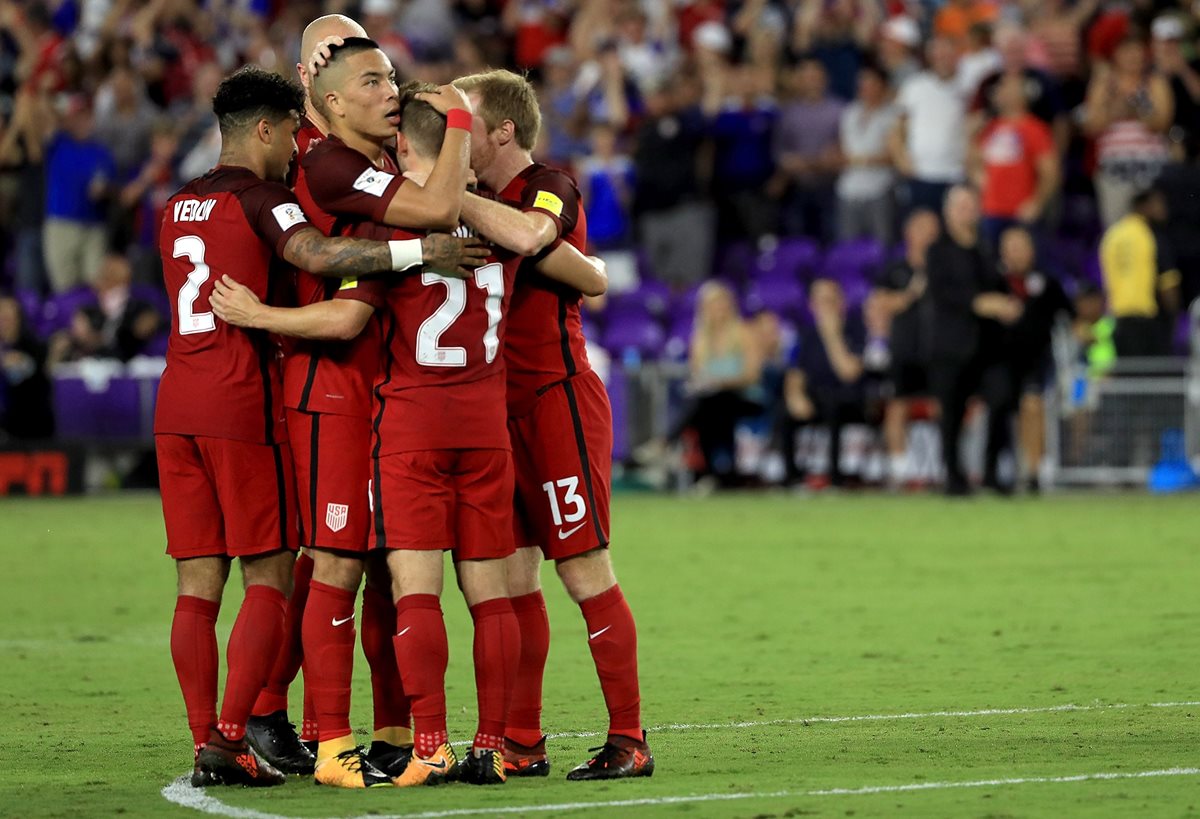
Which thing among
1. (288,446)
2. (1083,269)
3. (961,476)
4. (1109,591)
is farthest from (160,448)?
(1083,269)

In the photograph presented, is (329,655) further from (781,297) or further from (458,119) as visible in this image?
(781,297)

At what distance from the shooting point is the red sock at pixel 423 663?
6.47 metres

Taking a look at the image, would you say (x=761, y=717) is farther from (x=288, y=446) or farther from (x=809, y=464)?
(x=809, y=464)

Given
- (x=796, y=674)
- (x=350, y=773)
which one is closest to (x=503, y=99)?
(x=350, y=773)

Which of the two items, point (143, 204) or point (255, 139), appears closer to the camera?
point (255, 139)

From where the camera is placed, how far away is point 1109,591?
39.5 ft

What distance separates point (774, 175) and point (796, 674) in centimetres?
1346

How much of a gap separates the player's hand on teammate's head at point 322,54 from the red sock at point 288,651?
1673 mm

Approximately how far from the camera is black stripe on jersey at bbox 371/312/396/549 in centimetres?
656

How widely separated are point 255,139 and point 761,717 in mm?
2886

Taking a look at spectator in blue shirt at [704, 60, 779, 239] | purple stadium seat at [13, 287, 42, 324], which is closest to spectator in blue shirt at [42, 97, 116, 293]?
purple stadium seat at [13, 287, 42, 324]

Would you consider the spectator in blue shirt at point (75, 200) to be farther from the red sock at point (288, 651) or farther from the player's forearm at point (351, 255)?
the player's forearm at point (351, 255)

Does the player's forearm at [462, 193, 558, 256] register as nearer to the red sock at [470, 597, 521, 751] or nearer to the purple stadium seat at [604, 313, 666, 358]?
the red sock at [470, 597, 521, 751]

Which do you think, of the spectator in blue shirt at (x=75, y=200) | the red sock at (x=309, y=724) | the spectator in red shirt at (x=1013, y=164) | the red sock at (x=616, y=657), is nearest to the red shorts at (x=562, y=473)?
the red sock at (x=616, y=657)
